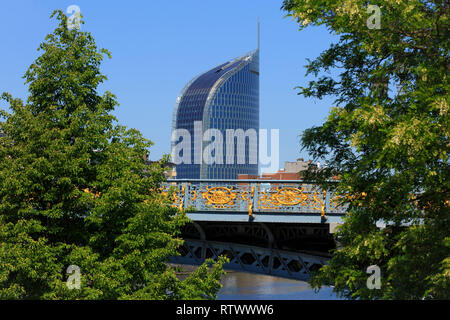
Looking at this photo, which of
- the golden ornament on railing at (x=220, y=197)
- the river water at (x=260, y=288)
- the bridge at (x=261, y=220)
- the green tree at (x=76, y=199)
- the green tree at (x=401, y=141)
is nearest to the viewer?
the green tree at (x=401, y=141)

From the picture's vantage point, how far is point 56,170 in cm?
1638

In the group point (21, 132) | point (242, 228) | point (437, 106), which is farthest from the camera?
point (242, 228)

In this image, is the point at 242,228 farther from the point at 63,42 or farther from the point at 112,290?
the point at 63,42

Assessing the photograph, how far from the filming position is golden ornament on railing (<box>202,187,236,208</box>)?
20.6 m

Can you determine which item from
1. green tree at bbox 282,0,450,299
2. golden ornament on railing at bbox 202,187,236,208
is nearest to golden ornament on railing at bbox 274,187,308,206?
golden ornament on railing at bbox 202,187,236,208

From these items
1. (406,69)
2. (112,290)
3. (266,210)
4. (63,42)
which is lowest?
(112,290)

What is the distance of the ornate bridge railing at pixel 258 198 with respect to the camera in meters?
19.7

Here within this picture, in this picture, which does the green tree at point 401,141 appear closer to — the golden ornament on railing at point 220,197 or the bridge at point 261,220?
the bridge at point 261,220

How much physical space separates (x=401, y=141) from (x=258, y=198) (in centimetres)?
929

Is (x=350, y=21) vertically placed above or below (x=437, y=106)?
above

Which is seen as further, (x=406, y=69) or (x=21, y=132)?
(x=21, y=132)

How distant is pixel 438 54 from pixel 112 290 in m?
9.53

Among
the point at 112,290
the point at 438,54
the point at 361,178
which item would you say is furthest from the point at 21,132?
the point at 438,54

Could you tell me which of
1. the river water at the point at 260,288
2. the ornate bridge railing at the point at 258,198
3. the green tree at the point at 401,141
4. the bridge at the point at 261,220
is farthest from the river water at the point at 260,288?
the green tree at the point at 401,141
